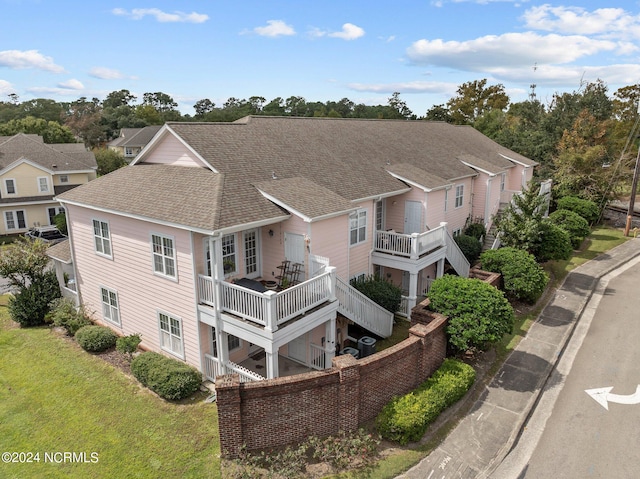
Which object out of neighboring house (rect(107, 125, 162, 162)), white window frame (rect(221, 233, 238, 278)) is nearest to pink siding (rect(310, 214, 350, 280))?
white window frame (rect(221, 233, 238, 278))

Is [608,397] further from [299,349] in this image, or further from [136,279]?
[136,279]

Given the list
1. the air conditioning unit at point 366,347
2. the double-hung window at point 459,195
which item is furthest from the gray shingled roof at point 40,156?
the air conditioning unit at point 366,347

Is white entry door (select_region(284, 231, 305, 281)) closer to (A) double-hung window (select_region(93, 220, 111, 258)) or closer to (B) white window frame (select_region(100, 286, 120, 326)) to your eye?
(A) double-hung window (select_region(93, 220, 111, 258))

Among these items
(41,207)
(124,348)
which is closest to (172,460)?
(124,348)

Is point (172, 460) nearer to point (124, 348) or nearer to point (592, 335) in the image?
point (124, 348)

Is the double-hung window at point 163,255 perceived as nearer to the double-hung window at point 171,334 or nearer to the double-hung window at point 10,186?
the double-hung window at point 171,334

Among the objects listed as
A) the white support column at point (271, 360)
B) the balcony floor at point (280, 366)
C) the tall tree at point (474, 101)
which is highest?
the tall tree at point (474, 101)
